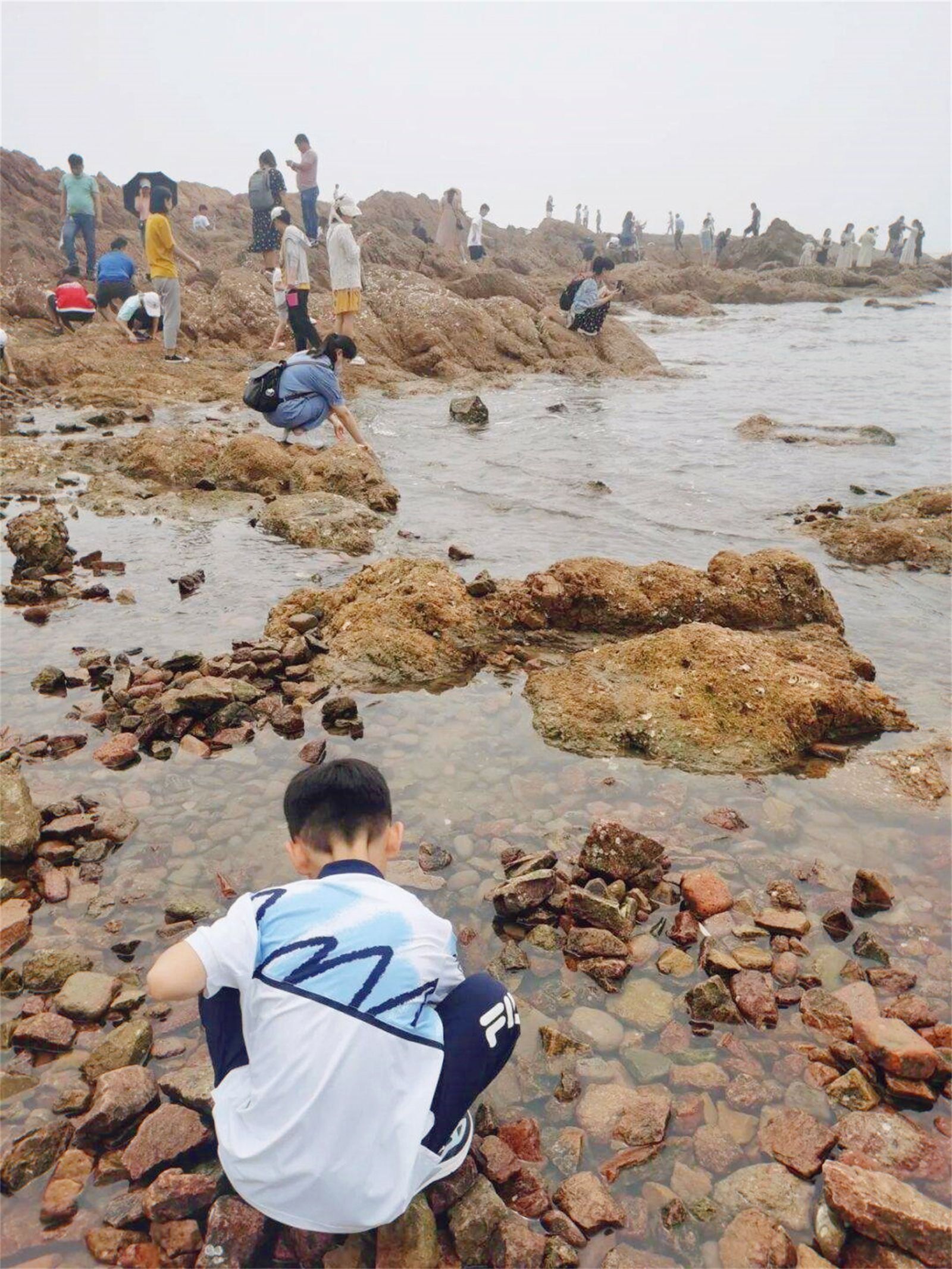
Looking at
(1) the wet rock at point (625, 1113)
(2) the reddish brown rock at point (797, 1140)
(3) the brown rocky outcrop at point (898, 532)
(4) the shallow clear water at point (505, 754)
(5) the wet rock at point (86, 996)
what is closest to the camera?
(2) the reddish brown rock at point (797, 1140)

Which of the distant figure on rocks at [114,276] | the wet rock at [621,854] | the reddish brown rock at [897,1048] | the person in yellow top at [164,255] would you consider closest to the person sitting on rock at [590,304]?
the person in yellow top at [164,255]

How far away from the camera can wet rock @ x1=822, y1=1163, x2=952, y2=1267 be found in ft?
6.87

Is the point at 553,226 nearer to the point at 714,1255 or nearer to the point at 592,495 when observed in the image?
the point at 592,495

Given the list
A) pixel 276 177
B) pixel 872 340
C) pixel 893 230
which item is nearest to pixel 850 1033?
pixel 276 177

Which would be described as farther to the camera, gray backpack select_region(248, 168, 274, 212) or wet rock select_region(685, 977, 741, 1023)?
gray backpack select_region(248, 168, 274, 212)

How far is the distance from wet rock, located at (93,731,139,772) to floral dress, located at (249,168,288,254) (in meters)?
14.1

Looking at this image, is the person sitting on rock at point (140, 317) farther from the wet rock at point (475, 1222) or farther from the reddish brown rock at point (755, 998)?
the wet rock at point (475, 1222)

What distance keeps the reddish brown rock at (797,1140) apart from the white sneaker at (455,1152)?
36.5 inches

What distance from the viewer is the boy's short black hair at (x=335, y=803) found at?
2.34m

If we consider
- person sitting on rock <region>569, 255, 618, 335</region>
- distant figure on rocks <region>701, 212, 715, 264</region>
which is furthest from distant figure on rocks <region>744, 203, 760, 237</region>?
person sitting on rock <region>569, 255, 618, 335</region>

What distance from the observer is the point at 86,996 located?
9.51 feet

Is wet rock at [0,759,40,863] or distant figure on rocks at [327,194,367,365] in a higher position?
distant figure on rocks at [327,194,367,365]

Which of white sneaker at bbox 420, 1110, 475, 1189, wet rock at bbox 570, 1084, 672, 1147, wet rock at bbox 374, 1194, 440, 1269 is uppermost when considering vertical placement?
white sneaker at bbox 420, 1110, 475, 1189

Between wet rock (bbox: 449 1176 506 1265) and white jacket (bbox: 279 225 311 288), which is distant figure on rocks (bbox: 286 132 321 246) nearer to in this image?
white jacket (bbox: 279 225 311 288)
